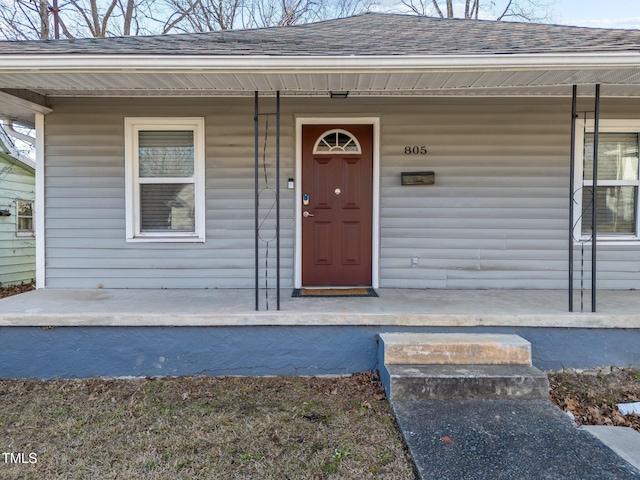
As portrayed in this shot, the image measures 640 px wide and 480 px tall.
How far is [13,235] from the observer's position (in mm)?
7320

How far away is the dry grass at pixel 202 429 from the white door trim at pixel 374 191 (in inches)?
55.5

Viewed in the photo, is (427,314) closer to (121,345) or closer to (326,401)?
(326,401)

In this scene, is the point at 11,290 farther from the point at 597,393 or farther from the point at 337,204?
the point at 597,393

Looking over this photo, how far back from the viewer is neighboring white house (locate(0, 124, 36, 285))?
7.05 m

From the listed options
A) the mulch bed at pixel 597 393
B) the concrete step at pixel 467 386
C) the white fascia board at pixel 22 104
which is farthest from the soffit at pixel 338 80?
the mulch bed at pixel 597 393

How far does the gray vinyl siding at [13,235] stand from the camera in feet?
23.2

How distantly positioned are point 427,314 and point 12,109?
4.49m

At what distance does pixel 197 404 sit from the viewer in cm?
268

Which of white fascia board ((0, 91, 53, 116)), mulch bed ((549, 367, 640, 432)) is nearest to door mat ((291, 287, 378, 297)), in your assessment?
mulch bed ((549, 367, 640, 432))

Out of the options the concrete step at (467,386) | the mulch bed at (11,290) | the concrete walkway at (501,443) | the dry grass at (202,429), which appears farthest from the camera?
the mulch bed at (11,290)

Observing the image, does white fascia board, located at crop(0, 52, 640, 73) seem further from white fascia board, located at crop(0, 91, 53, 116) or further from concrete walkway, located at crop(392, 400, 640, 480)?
concrete walkway, located at crop(392, 400, 640, 480)

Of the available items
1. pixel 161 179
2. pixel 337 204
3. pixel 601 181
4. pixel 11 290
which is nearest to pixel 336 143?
pixel 337 204

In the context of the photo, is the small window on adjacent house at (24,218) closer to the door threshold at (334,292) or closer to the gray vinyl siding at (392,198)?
→ the gray vinyl siding at (392,198)

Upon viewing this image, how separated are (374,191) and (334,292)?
45.4 inches
